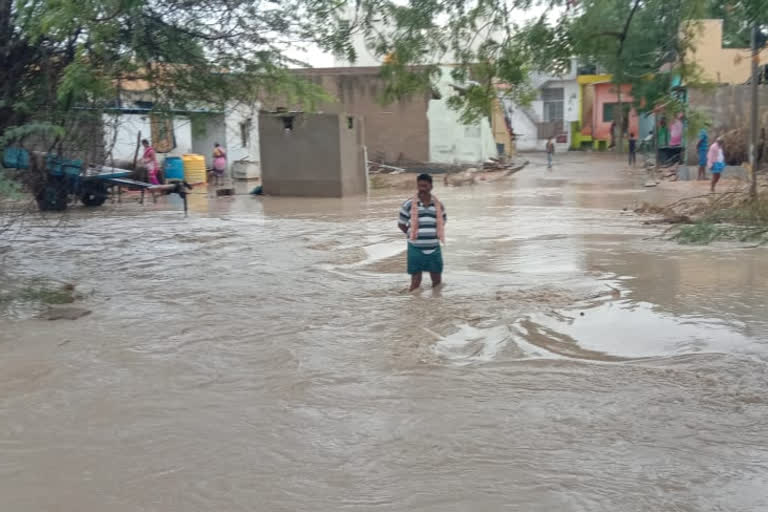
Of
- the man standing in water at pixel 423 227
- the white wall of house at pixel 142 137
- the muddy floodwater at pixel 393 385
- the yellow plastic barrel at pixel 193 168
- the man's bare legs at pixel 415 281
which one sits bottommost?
the muddy floodwater at pixel 393 385

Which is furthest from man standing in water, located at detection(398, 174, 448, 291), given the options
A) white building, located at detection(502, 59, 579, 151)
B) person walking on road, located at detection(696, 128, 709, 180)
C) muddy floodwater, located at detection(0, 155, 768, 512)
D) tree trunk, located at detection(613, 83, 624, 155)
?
white building, located at detection(502, 59, 579, 151)

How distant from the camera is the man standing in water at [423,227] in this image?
8242mm

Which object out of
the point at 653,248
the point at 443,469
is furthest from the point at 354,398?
the point at 653,248

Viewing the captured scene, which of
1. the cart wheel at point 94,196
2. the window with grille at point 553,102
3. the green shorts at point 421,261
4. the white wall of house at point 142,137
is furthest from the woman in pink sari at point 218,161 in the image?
the window with grille at point 553,102

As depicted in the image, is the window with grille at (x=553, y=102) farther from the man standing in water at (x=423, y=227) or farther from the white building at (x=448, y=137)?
the man standing in water at (x=423, y=227)

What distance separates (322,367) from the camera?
6.05 metres

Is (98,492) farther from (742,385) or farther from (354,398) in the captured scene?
(742,385)

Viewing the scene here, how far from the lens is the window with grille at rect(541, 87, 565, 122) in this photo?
55.5 metres

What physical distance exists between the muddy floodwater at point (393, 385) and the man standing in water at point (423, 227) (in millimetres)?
393

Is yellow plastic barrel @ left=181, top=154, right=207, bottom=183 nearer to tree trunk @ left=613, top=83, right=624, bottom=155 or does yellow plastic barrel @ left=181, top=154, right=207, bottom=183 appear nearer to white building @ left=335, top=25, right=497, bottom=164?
white building @ left=335, top=25, right=497, bottom=164

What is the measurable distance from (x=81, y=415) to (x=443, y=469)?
8.20 ft

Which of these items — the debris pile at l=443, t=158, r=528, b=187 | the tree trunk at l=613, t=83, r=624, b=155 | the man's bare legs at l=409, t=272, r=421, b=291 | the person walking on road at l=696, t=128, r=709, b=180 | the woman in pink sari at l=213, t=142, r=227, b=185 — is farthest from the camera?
the tree trunk at l=613, t=83, r=624, b=155

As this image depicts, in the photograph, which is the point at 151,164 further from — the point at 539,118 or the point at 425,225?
the point at 539,118

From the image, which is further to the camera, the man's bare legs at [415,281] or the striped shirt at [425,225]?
the man's bare legs at [415,281]
